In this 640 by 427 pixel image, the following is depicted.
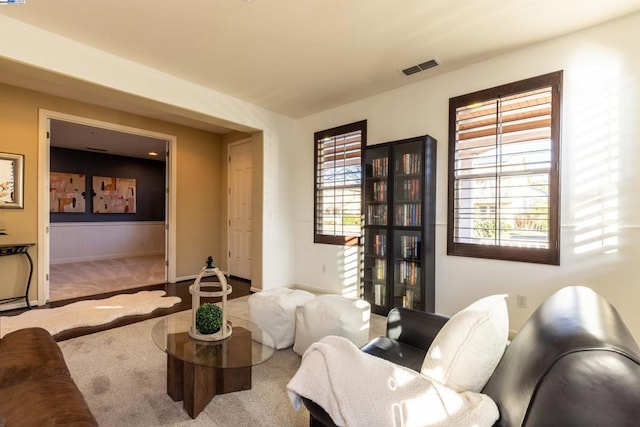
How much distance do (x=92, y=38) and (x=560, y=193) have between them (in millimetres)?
4360

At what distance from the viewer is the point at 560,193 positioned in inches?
107

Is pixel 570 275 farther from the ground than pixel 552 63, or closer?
closer

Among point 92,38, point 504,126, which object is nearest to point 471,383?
point 504,126

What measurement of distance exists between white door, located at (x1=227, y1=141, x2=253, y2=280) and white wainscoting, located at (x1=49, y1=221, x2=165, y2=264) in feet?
12.3

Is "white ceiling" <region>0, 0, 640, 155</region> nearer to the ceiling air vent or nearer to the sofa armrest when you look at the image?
the ceiling air vent

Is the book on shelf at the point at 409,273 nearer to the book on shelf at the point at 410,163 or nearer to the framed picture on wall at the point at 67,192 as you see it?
the book on shelf at the point at 410,163

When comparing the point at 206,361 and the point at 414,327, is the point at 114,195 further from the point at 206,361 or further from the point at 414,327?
the point at 414,327

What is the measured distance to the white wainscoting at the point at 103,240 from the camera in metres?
6.82

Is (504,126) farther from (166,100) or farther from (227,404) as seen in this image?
(166,100)

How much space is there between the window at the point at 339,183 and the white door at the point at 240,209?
1.38 meters

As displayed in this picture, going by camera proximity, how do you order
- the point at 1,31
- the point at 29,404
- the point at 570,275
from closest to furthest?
the point at 29,404 → the point at 1,31 → the point at 570,275

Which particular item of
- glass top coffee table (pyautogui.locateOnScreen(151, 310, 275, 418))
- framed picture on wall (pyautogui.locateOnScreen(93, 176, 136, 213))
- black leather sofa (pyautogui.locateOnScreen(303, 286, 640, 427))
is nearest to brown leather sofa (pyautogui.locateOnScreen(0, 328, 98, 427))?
glass top coffee table (pyautogui.locateOnScreen(151, 310, 275, 418))

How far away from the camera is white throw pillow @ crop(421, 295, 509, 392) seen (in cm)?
112

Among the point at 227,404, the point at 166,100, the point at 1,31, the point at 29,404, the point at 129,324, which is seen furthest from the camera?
→ the point at 166,100
